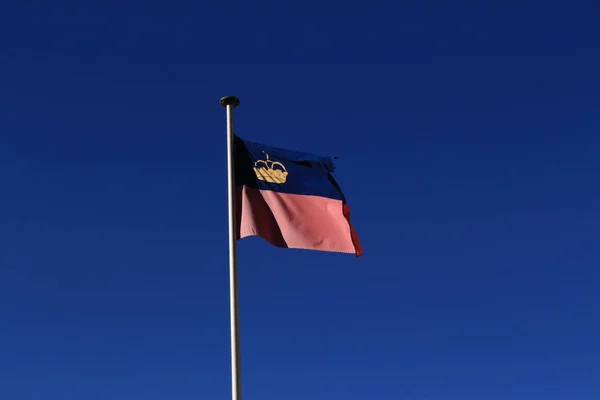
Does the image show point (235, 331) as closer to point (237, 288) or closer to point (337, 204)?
point (237, 288)

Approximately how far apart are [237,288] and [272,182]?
3741 millimetres

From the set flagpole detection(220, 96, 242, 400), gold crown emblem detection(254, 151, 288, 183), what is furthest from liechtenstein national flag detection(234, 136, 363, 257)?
flagpole detection(220, 96, 242, 400)

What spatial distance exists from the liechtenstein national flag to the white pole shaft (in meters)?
0.77

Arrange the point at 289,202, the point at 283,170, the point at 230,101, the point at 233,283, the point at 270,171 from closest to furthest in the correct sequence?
the point at 233,283 < the point at 230,101 < the point at 289,202 < the point at 270,171 < the point at 283,170

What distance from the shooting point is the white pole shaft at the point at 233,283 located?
17.1m

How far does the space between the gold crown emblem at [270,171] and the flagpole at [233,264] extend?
105cm

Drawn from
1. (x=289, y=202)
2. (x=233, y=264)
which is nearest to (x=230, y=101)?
(x=289, y=202)

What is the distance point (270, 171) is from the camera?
830 inches

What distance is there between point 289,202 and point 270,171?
0.87 m

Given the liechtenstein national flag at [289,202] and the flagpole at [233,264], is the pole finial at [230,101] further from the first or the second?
the liechtenstein national flag at [289,202]

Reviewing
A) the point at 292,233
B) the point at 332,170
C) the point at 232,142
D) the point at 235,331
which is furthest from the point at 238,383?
the point at 332,170

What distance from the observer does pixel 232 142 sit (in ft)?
66.2

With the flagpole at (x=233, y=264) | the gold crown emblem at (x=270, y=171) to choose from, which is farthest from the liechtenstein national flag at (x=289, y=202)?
the flagpole at (x=233, y=264)

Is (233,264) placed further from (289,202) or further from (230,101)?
(230,101)
